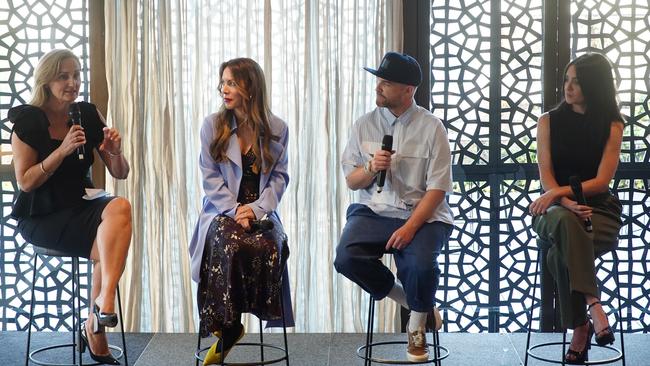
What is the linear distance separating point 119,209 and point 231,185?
515mm

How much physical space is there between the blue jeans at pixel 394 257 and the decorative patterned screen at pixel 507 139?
844mm

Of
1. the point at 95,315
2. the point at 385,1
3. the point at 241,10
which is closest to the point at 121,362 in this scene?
the point at 95,315

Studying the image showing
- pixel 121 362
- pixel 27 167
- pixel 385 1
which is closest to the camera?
pixel 27 167

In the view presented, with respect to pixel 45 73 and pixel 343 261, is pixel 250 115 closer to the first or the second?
pixel 343 261

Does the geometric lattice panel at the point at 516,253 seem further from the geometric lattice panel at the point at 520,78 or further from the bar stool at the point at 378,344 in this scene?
the bar stool at the point at 378,344

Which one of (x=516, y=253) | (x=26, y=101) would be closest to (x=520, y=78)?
(x=516, y=253)

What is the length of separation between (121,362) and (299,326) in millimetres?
1029

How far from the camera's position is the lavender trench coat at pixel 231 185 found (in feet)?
13.9

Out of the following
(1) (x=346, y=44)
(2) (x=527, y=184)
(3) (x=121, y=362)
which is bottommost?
(3) (x=121, y=362)

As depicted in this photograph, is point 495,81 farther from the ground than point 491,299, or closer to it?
farther from the ground

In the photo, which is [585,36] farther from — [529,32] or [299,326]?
[299,326]

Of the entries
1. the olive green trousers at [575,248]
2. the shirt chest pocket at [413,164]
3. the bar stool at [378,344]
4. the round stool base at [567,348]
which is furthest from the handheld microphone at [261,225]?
the round stool base at [567,348]

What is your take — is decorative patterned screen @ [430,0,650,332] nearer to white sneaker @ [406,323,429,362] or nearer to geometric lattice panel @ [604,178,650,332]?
geometric lattice panel @ [604,178,650,332]

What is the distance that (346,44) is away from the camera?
5.02 metres
